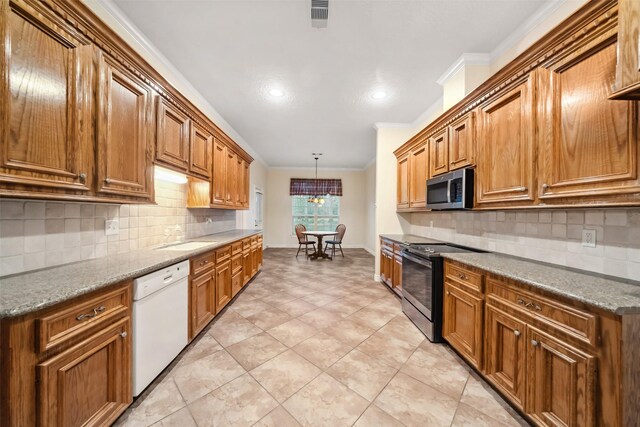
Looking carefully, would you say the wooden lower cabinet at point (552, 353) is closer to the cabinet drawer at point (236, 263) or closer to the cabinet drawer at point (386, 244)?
the cabinet drawer at point (386, 244)

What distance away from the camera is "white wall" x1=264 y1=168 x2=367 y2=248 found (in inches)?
331

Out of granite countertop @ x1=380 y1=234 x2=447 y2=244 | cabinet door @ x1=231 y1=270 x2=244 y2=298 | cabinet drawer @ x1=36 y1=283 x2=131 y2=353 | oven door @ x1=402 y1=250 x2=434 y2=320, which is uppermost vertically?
granite countertop @ x1=380 y1=234 x2=447 y2=244

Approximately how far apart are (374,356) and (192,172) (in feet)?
8.32

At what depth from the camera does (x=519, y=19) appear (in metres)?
1.98

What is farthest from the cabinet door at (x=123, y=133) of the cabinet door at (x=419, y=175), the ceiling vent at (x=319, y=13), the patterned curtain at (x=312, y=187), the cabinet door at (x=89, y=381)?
the patterned curtain at (x=312, y=187)

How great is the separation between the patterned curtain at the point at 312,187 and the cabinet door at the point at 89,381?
7.04m

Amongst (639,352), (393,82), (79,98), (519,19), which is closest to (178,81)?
(79,98)

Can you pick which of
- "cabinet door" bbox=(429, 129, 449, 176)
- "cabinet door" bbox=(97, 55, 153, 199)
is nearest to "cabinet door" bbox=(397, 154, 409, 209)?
"cabinet door" bbox=(429, 129, 449, 176)

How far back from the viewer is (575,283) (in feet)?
4.17

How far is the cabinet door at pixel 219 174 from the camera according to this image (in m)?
3.20

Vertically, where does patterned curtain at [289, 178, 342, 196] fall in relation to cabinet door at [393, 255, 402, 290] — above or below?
above

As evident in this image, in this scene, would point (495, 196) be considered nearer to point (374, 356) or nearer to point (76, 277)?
point (374, 356)

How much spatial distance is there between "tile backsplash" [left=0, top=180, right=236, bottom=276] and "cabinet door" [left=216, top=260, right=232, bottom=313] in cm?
65

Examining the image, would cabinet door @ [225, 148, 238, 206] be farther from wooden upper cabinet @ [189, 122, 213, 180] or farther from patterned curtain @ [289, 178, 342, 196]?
patterned curtain @ [289, 178, 342, 196]
